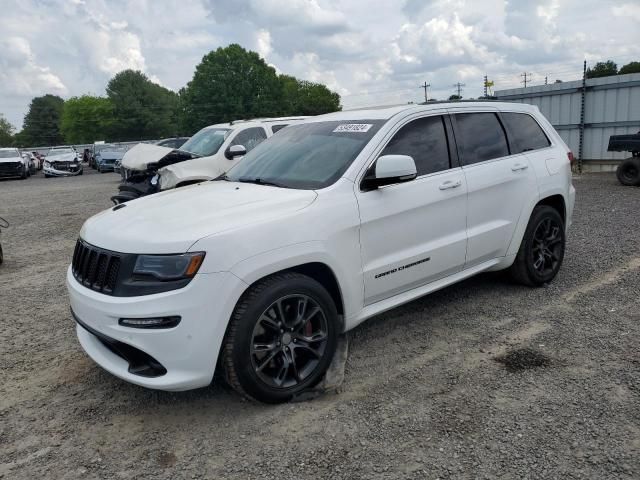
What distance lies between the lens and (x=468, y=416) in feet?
10.3

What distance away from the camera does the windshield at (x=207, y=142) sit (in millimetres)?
8938

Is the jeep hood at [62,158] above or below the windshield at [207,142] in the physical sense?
below

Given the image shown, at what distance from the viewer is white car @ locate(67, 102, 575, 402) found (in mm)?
2984

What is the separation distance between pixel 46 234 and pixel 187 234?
306 inches

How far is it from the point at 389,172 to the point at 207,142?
635 centimetres

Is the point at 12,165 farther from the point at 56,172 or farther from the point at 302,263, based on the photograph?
the point at 302,263

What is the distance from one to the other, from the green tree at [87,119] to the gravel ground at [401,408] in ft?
316

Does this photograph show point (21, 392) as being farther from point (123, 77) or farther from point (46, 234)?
point (123, 77)

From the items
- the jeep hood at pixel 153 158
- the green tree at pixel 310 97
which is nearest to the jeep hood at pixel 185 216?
the jeep hood at pixel 153 158

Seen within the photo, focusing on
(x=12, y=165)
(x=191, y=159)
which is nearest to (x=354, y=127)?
(x=191, y=159)

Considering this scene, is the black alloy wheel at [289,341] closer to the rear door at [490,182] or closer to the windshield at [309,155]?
the windshield at [309,155]

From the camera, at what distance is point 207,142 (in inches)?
366

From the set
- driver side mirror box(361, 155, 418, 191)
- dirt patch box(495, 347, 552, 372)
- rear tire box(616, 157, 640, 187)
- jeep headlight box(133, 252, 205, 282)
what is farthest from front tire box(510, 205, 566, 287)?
rear tire box(616, 157, 640, 187)

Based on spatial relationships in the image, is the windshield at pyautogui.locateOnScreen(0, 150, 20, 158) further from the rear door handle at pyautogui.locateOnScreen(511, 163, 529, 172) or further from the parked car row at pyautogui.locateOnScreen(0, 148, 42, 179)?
the rear door handle at pyautogui.locateOnScreen(511, 163, 529, 172)
